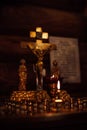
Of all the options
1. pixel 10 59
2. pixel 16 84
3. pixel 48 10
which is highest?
pixel 48 10

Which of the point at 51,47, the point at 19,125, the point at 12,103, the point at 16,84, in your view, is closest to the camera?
the point at 19,125

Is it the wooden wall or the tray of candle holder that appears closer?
the tray of candle holder

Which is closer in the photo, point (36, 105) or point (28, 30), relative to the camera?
point (36, 105)

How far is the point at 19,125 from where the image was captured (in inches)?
55.5

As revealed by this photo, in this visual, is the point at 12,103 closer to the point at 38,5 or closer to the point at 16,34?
the point at 16,34

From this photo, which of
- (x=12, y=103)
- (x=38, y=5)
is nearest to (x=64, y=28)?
(x=38, y=5)

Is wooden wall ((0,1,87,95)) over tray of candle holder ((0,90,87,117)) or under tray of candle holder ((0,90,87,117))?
over

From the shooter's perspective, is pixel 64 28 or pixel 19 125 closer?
pixel 19 125

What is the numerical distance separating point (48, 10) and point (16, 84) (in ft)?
2.12

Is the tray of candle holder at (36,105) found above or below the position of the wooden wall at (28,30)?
below

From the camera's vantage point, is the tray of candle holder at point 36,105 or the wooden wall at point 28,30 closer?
the tray of candle holder at point 36,105

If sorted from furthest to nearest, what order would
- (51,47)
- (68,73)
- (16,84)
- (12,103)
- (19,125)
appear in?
(68,73) → (16,84) → (51,47) → (12,103) → (19,125)

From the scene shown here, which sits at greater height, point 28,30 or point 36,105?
point 28,30

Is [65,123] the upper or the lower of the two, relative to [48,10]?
lower
